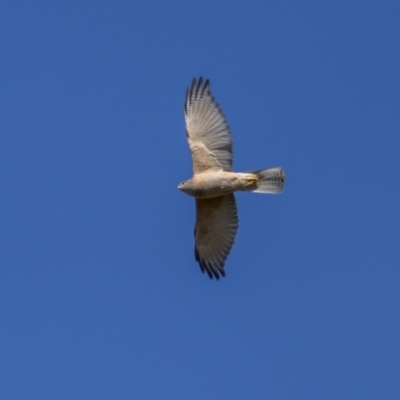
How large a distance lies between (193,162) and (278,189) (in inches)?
59.0

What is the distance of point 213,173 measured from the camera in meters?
22.1

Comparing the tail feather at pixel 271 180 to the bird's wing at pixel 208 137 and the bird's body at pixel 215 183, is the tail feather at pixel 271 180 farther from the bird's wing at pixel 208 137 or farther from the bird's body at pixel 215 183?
the bird's wing at pixel 208 137

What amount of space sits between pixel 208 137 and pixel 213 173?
0.64 m

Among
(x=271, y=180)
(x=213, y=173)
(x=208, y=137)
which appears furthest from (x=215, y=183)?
(x=271, y=180)

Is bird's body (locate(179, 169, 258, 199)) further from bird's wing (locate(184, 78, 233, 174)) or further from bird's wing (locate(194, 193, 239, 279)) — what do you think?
Answer: bird's wing (locate(194, 193, 239, 279))

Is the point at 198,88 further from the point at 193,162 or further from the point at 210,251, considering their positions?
the point at 210,251

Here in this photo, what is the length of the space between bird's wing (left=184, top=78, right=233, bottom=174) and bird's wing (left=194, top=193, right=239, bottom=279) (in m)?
0.73

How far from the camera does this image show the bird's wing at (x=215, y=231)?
22.7 m

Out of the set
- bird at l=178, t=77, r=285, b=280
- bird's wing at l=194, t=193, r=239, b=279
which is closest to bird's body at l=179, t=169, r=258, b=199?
bird at l=178, t=77, r=285, b=280

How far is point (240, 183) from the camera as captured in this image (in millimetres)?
22062

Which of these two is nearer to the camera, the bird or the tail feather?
the bird

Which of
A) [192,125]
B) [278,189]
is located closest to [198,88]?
[192,125]

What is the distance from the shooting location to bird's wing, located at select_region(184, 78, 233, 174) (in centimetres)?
2223

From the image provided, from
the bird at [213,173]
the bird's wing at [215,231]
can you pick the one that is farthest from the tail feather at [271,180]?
the bird's wing at [215,231]
